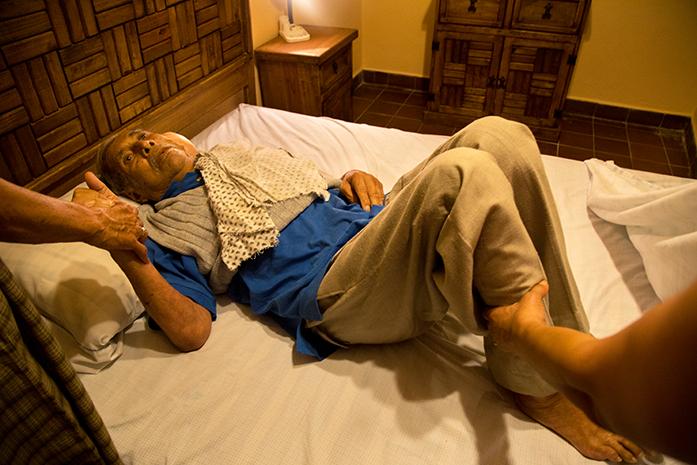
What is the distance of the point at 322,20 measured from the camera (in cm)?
313

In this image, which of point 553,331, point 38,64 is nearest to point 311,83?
point 38,64

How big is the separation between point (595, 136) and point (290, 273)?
261 cm

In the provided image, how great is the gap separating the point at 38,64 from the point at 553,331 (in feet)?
4.44

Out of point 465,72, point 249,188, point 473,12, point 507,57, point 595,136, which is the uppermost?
point 473,12

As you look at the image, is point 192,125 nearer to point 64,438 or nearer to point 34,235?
point 34,235

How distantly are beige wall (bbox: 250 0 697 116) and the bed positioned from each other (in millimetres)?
1736

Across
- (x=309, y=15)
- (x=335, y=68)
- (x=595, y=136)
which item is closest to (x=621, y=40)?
(x=595, y=136)

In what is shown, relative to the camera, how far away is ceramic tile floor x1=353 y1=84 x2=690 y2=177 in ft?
9.00

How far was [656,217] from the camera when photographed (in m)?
1.26

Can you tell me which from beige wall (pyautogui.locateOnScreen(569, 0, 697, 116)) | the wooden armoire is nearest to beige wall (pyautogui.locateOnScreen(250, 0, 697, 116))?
beige wall (pyautogui.locateOnScreen(569, 0, 697, 116))

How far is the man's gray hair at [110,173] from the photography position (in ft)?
4.23

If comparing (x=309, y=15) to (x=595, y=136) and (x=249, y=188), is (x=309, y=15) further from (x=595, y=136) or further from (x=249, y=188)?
(x=249, y=188)

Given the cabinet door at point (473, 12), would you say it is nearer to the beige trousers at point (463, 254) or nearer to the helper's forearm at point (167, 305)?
the beige trousers at point (463, 254)

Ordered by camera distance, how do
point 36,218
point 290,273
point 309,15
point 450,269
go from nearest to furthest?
point 36,218 < point 450,269 < point 290,273 < point 309,15
